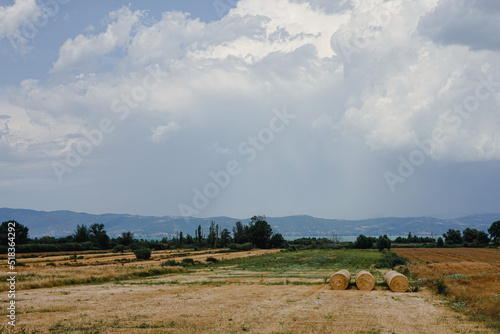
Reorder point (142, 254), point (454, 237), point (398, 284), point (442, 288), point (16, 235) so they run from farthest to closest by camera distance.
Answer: point (454, 237), point (16, 235), point (142, 254), point (398, 284), point (442, 288)

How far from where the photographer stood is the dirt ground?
16078 millimetres

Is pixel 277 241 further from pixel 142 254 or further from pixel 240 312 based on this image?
pixel 240 312

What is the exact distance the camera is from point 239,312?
19.6m

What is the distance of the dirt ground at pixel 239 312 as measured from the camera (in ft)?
52.7

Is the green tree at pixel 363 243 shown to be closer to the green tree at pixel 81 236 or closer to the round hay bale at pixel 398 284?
the green tree at pixel 81 236

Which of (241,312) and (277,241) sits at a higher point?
(277,241)

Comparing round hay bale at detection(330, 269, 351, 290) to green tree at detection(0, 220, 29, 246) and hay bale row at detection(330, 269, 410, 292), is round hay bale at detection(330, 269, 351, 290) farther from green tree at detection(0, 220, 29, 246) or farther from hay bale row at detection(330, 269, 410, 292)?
green tree at detection(0, 220, 29, 246)

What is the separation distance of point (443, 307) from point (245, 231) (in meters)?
118

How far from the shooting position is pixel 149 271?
4662 cm

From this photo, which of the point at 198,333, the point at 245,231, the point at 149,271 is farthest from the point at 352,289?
the point at 245,231

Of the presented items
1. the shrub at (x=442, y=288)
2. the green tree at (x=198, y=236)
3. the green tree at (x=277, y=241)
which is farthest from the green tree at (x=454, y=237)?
the shrub at (x=442, y=288)

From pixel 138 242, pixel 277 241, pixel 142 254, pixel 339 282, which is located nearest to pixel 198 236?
pixel 138 242

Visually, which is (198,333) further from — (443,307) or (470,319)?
(443,307)

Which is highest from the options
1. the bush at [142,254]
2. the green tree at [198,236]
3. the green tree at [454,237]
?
the green tree at [198,236]
